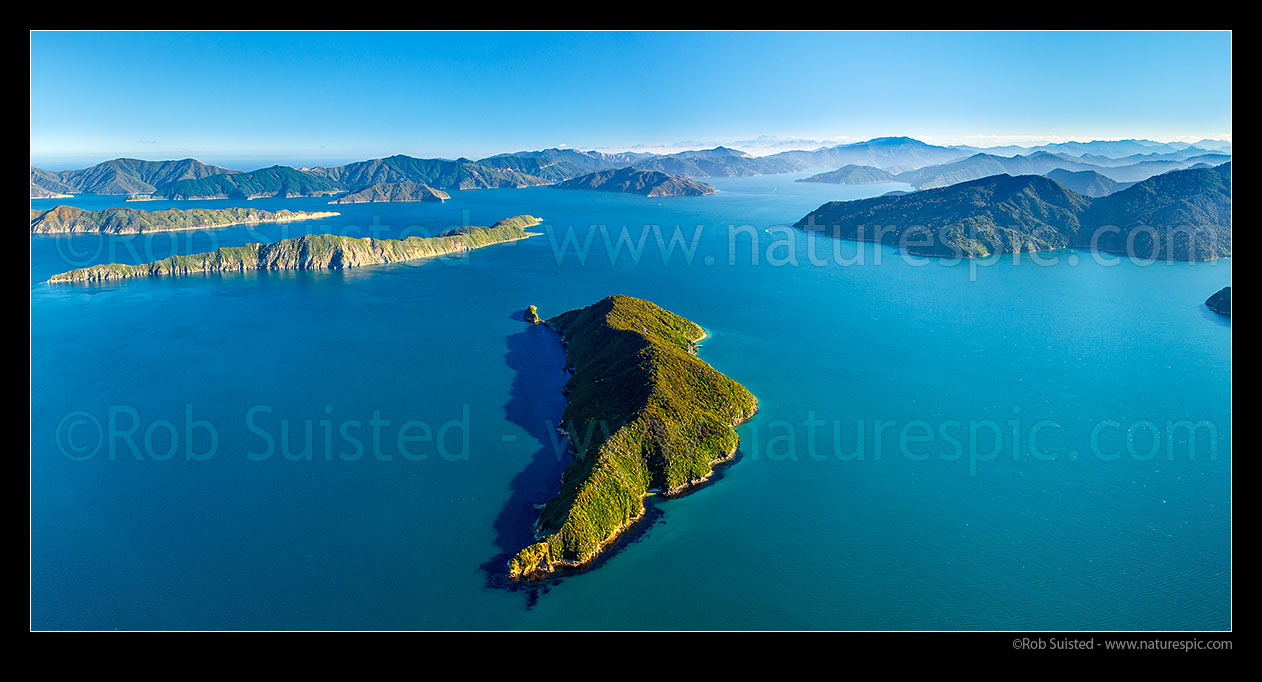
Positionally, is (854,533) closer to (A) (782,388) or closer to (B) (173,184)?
(A) (782,388)

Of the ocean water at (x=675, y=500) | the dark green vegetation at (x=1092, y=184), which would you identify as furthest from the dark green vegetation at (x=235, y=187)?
the dark green vegetation at (x=1092, y=184)

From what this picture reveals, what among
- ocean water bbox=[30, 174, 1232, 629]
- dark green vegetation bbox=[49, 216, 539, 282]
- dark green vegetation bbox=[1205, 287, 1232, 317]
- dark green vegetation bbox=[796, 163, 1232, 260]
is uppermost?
dark green vegetation bbox=[796, 163, 1232, 260]

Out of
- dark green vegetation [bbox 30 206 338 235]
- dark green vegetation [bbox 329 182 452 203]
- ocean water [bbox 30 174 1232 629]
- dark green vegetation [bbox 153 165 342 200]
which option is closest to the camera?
ocean water [bbox 30 174 1232 629]

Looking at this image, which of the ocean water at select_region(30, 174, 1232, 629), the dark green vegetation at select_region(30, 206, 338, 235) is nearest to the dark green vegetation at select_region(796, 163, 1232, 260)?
the ocean water at select_region(30, 174, 1232, 629)

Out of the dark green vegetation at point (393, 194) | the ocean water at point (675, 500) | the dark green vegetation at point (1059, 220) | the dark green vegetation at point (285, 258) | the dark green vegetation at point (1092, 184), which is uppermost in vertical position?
the dark green vegetation at point (393, 194)

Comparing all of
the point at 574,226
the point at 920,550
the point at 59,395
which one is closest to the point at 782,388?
the point at 920,550

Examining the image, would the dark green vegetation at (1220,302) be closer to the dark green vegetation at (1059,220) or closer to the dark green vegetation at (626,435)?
the dark green vegetation at (1059,220)

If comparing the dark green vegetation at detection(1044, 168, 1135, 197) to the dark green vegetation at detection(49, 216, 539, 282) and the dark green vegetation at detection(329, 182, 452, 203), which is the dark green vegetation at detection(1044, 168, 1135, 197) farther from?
the dark green vegetation at detection(329, 182, 452, 203)
